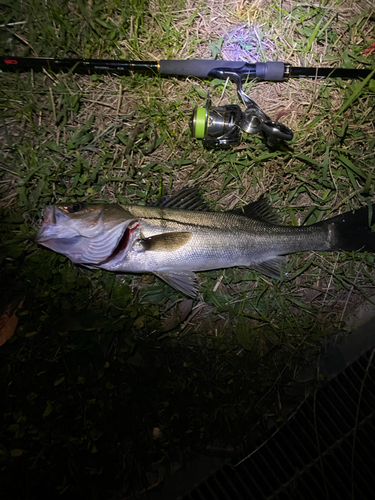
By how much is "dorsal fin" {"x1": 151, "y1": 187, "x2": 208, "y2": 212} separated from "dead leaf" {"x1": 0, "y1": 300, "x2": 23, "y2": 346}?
61.5 inches

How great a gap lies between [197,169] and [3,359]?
2414mm

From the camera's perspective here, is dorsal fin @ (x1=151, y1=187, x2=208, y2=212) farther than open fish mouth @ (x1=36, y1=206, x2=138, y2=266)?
Yes

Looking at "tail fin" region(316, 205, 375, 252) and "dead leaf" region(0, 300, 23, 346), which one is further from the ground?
"tail fin" region(316, 205, 375, 252)

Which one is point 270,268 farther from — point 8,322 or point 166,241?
point 8,322

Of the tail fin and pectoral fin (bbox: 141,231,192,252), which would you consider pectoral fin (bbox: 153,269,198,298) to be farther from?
the tail fin

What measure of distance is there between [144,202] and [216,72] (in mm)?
1336

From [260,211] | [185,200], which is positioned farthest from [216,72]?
[260,211]

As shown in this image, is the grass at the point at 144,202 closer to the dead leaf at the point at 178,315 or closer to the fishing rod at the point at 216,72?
the dead leaf at the point at 178,315

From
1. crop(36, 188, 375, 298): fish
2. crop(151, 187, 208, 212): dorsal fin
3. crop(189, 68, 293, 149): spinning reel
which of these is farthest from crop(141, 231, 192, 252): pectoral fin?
crop(189, 68, 293, 149): spinning reel

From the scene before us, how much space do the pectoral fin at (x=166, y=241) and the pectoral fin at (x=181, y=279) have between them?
224 millimetres

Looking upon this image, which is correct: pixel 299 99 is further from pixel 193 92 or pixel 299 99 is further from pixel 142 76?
pixel 142 76

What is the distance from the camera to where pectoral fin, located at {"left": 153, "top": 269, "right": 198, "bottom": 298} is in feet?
8.11

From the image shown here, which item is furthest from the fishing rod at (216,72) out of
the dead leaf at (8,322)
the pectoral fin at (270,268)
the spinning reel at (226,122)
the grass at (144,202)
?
the dead leaf at (8,322)

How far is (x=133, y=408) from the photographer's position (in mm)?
2482
